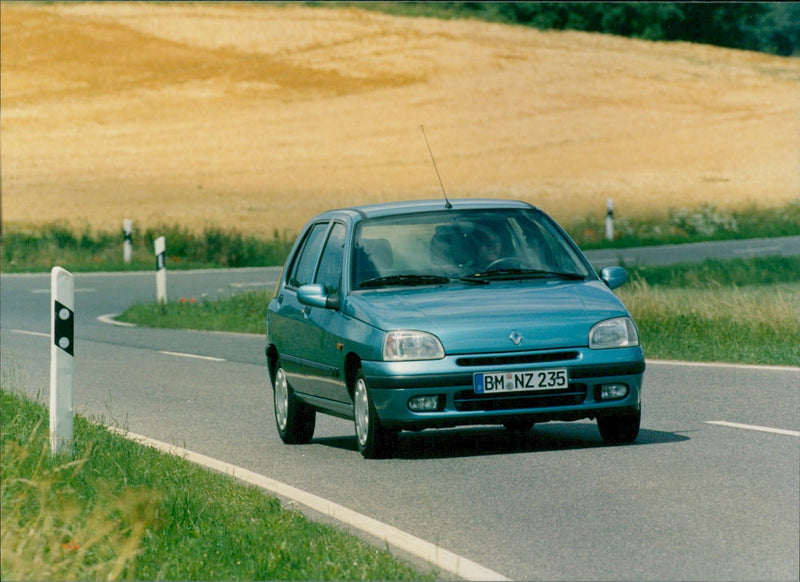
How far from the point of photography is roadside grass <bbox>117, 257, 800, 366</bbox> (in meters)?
17.2

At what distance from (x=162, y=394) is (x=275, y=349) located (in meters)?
3.37

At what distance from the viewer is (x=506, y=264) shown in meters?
11.0

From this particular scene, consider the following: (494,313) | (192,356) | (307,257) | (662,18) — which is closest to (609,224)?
(192,356)

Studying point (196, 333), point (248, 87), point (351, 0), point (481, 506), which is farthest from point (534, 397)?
point (351, 0)

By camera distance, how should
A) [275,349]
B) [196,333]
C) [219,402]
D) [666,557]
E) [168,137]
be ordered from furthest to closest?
Result: [168,137]
[196,333]
[219,402]
[275,349]
[666,557]

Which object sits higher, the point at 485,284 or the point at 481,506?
the point at 485,284

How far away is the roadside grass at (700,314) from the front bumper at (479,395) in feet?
19.7

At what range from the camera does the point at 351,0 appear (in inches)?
4075

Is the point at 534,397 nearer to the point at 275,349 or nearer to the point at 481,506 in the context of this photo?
the point at 481,506

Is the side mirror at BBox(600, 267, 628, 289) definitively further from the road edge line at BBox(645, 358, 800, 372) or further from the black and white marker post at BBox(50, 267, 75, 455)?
the road edge line at BBox(645, 358, 800, 372)

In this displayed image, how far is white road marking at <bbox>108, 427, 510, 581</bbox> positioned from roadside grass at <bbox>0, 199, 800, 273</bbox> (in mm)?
28067

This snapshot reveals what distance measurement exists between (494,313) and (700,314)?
9219 millimetres

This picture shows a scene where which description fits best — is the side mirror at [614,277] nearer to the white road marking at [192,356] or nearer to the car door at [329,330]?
the car door at [329,330]

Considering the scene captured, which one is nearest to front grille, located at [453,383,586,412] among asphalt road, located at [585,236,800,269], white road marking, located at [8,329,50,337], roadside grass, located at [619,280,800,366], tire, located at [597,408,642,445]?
tire, located at [597,408,642,445]
